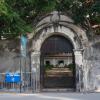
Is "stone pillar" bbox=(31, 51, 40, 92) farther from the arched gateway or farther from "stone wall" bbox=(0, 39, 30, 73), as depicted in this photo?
"stone wall" bbox=(0, 39, 30, 73)

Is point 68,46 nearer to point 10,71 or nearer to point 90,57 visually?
point 90,57

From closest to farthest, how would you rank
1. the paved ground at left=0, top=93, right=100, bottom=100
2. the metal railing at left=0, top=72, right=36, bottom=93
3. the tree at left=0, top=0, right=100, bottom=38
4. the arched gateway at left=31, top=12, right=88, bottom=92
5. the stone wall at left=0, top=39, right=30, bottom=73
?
the paved ground at left=0, top=93, right=100, bottom=100
the tree at left=0, top=0, right=100, bottom=38
the metal railing at left=0, top=72, right=36, bottom=93
the arched gateway at left=31, top=12, right=88, bottom=92
the stone wall at left=0, top=39, right=30, bottom=73

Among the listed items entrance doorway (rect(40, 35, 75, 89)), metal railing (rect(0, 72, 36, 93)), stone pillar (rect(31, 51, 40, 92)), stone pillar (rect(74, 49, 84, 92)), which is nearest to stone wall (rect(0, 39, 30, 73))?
stone pillar (rect(31, 51, 40, 92))

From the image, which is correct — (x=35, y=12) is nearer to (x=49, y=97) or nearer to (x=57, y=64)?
(x=57, y=64)

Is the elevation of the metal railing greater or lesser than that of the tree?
lesser

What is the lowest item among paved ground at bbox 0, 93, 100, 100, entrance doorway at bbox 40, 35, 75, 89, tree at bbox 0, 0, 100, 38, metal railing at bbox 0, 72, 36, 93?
paved ground at bbox 0, 93, 100, 100

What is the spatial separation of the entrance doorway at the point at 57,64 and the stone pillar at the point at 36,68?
1.88 feet

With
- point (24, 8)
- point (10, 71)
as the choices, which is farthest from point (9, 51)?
point (24, 8)

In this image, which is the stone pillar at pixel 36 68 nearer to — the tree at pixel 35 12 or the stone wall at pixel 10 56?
the stone wall at pixel 10 56

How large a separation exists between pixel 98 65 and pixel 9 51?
5.27 m

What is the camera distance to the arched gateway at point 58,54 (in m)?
28.8

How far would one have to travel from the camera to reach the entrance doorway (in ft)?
96.5

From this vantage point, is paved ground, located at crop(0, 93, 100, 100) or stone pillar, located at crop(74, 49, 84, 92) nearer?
paved ground, located at crop(0, 93, 100, 100)

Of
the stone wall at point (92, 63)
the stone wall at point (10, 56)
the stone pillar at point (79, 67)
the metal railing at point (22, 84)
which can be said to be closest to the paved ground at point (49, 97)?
the metal railing at point (22, 84)
